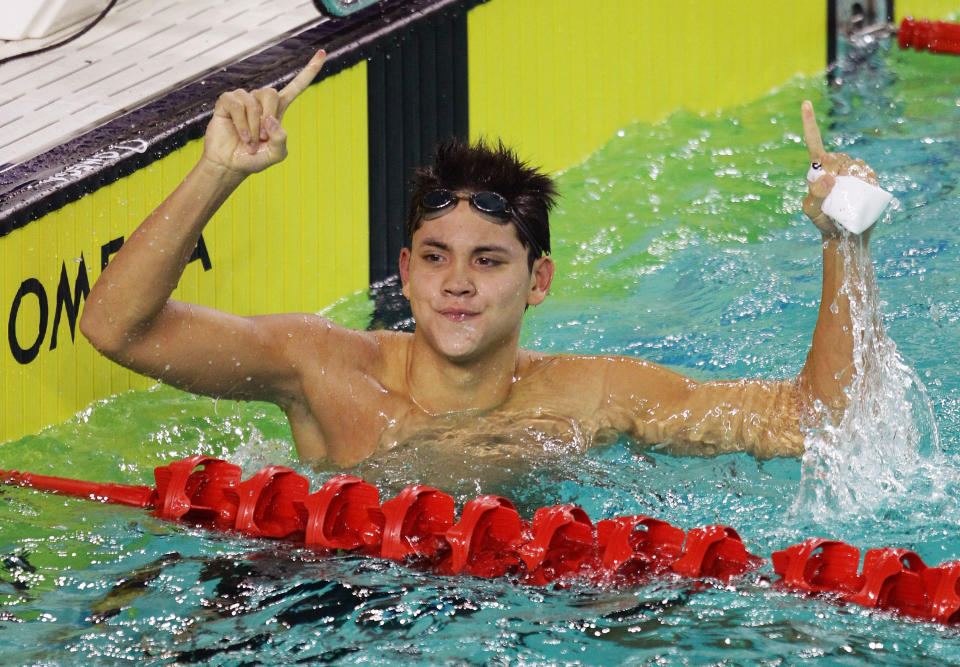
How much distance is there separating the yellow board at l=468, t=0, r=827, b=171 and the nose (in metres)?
2.12

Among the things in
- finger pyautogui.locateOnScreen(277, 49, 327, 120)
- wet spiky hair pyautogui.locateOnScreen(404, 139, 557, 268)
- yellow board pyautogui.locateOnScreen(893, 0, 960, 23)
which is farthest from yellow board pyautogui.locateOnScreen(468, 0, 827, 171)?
finger pyautogui.locateOnScreen(277, 49, 327, 120)

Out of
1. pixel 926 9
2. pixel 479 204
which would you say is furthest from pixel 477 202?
pixel 926 9

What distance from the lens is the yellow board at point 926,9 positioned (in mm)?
6715

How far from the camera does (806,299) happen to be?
4.28 m

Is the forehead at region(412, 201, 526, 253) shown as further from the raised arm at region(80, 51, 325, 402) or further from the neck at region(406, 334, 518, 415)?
the raised arm at region(80, 51, 325, 402)

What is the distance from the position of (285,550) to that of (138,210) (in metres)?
1.43

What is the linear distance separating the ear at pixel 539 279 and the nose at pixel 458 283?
0.17 meters

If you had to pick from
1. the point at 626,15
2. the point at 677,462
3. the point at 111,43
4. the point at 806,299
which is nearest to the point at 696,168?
the point at 626,15

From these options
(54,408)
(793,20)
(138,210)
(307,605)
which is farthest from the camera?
(793,20)

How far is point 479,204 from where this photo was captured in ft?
9.18

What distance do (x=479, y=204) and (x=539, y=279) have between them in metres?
0.21

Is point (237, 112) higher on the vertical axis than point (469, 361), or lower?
higher

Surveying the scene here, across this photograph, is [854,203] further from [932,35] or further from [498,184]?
[932,35]

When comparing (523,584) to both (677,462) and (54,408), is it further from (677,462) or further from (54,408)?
(54,408)
